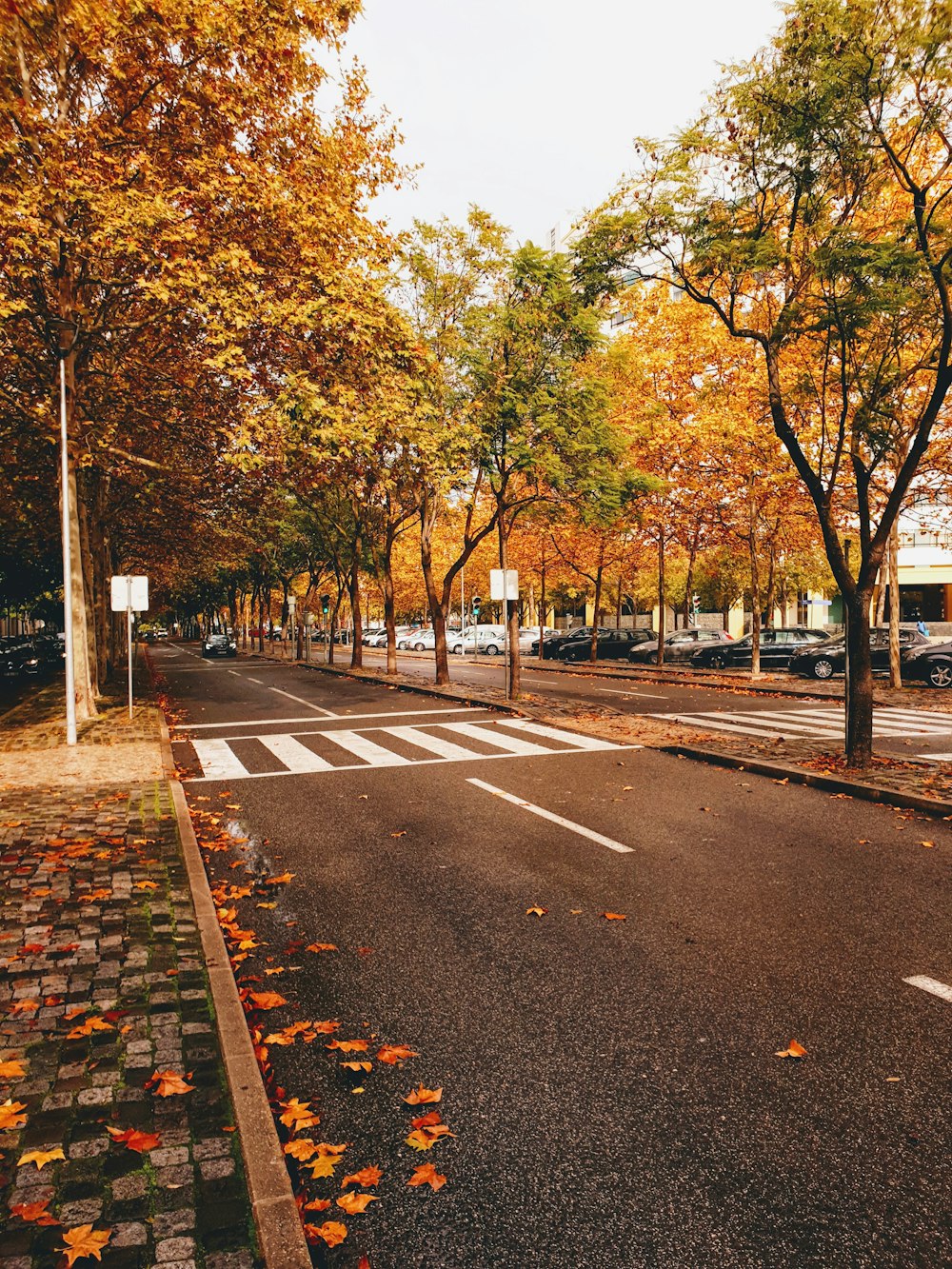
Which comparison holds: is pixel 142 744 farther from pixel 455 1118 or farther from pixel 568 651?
pixel 568 651

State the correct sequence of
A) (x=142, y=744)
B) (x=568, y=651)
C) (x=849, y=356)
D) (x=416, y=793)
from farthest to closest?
1. (x=568, y=651)
2. (x=142, y=744)
3. (x=849, y=356)
4. (x=416, y=793)

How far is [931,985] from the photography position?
432cm

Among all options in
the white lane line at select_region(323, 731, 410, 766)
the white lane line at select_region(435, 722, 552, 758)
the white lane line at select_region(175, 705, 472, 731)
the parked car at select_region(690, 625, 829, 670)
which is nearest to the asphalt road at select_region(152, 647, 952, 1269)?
the white lane line at select_region(323, 731, 410, 766)

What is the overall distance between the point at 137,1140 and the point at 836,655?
2526cm

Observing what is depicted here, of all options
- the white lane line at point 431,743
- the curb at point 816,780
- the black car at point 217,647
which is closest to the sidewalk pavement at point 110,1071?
the white lane line at point 431,743

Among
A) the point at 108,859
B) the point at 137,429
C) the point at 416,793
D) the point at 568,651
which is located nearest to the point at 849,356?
the point at 416,793

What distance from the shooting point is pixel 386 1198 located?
2791 millimetres

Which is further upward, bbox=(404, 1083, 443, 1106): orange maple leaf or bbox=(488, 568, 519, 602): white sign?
bbox=(488, 568, 519, 602): white sign

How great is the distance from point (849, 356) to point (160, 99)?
1204cm

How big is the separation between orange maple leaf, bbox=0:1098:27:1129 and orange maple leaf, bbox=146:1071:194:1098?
46 centimetres

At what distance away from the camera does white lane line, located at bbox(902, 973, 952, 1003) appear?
421cm

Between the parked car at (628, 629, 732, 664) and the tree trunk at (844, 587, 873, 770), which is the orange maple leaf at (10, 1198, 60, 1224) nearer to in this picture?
the tree trunk at (844, 587, 873, 770)

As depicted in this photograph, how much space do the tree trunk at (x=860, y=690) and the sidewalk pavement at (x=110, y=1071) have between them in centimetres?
824

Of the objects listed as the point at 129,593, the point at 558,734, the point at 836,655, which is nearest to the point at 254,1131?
the point at 558,734
